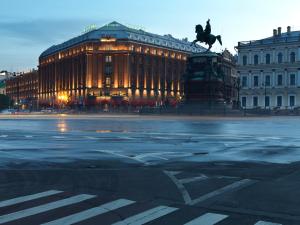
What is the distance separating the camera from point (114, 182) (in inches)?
447

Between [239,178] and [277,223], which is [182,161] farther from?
[277,223]

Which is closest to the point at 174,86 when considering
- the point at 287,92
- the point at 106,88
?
the point at 106,88

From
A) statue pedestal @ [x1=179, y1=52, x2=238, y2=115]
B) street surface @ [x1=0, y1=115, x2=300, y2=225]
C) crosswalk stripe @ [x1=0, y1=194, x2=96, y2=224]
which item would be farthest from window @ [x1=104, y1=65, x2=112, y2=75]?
crosswalk stripe @ [x1=0, y1=194, x2=96, y2=224]

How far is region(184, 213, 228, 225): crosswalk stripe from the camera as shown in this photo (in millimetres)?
7591

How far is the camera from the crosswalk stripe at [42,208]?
7.87m

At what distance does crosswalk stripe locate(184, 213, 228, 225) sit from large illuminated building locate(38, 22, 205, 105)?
461 ft

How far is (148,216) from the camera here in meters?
8.02

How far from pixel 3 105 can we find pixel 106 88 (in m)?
46.2

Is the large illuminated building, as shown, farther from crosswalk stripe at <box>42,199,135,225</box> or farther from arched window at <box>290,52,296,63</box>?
crosswalk stripe at <box>42,199,135,225</box>

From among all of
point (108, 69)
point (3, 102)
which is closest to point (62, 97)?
point (3, 102)

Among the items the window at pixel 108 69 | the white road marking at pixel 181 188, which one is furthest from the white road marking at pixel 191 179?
the window at pixel 108 69

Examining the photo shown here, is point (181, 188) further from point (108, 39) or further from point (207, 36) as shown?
point (108, 39)

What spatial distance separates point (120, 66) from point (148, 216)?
471 feet

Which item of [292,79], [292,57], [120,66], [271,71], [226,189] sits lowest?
[226,189]
